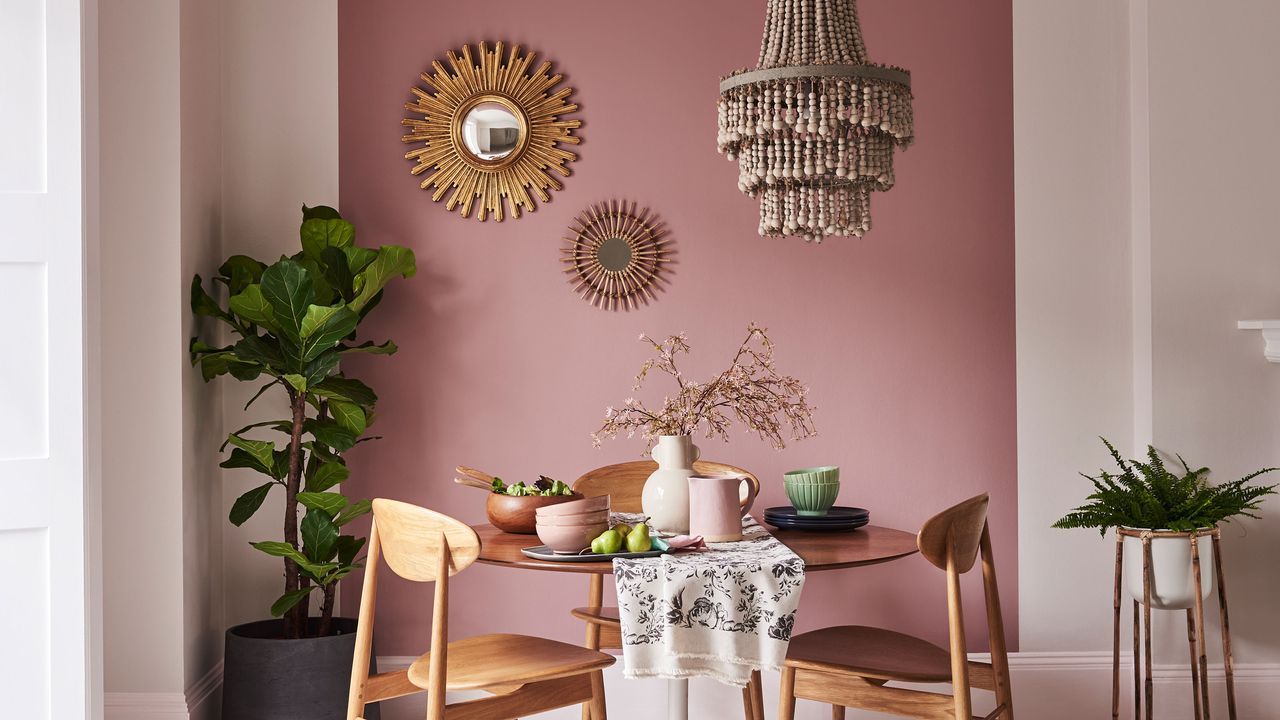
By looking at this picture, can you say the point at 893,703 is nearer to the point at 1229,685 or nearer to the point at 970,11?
the point at 1229,685

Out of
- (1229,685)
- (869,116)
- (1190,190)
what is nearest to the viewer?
(869,116)

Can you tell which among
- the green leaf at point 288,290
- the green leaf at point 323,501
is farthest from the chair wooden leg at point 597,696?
the green leaf at point 288,290

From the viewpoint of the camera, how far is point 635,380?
3262 mm

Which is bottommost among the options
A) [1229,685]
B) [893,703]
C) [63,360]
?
[1229,685]

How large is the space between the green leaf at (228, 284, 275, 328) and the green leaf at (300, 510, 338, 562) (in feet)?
1.82

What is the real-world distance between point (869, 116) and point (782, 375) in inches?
52.4

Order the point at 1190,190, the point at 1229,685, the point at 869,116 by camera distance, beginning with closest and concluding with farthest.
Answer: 1. the point at 869,116
2. the point at 1229,685
3. the point at 1190,190

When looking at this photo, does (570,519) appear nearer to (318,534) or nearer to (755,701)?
(755,701)

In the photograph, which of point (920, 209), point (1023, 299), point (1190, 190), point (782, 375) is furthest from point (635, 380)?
point (1190, 190)

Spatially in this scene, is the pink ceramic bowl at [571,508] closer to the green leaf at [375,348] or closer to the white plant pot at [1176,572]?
the green leaf at [375,348]

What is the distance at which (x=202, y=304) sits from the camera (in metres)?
2.92

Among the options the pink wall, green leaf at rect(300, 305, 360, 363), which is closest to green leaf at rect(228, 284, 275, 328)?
green leaf at rect(300, 305, 360, 363)

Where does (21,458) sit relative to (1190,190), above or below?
below

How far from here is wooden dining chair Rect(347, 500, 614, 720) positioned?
81.0 inches
